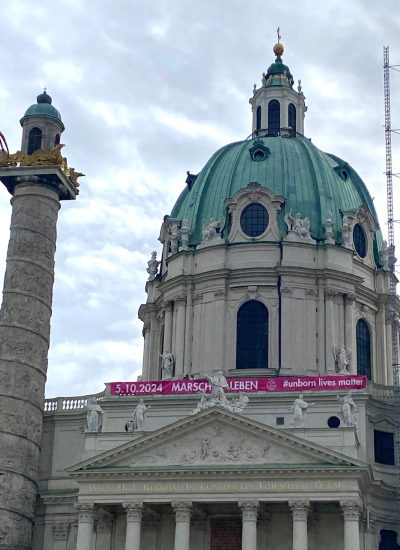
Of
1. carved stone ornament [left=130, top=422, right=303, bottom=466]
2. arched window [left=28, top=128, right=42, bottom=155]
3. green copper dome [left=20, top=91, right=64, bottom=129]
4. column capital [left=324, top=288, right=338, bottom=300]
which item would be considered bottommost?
carved stone ornament [left=130, top=422, right=303, bottom=466]

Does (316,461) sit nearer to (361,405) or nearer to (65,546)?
(361,405)

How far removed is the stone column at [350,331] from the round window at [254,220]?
6.61m

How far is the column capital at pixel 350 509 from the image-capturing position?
50938mm

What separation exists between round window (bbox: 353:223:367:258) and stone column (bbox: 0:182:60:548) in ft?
62.9

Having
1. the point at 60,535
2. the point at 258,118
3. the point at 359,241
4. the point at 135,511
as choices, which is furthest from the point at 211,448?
the point at 258,118

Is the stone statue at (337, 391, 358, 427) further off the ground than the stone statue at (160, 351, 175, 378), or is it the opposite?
the stone statue at (160, 351, 175, 378)

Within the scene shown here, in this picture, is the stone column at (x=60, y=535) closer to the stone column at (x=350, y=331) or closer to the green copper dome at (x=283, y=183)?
the stone column at (x=350, y=331)

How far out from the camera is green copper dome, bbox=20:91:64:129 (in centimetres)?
6306

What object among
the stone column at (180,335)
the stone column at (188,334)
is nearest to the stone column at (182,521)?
the stone column at (188,334)

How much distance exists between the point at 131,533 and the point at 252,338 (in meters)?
16.3

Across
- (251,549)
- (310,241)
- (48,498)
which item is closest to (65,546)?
(48,498)

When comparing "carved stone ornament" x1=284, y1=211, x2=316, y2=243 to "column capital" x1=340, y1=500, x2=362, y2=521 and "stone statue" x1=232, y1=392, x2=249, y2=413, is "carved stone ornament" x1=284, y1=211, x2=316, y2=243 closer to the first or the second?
"stone statue" x1=232, y1=392, x2=249, y2=413

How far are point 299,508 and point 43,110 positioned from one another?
26891 mm

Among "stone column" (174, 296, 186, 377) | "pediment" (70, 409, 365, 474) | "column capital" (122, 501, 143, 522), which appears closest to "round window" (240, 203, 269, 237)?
"stone column" (174, 296, 186, 377)
